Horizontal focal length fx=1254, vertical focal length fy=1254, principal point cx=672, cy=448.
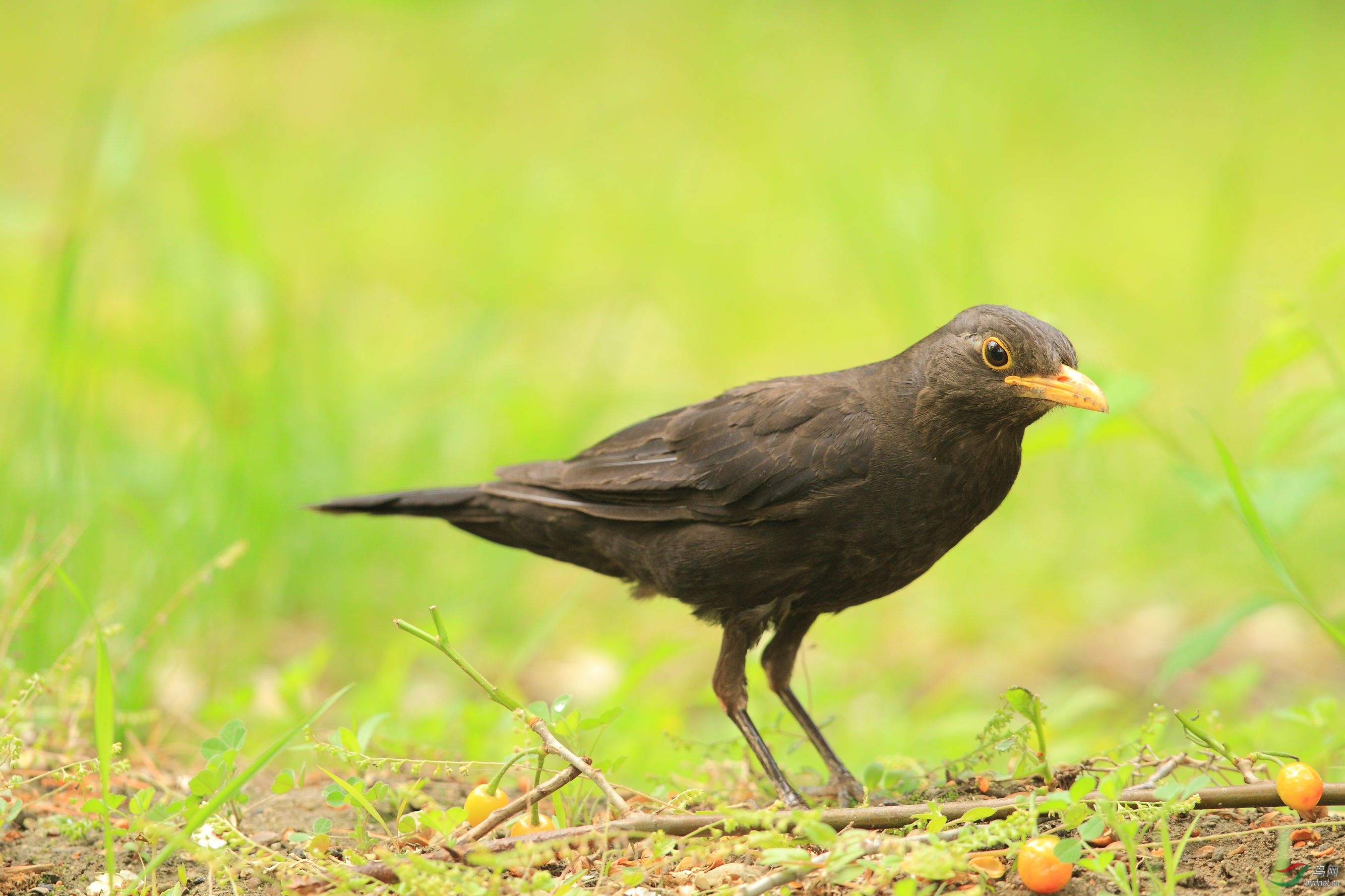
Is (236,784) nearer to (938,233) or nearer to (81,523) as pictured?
(81,523)

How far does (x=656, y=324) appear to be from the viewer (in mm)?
9555

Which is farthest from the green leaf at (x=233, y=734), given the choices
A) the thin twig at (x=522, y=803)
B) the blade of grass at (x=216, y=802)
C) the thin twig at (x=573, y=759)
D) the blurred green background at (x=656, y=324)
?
the blurred green background at (x=656, y=324)

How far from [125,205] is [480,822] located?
4.42 metres

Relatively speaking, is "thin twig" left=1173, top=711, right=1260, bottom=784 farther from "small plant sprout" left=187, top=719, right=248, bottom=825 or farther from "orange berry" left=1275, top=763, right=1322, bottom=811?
"small plant sprout" left=187, top=719, right=248, bottom=825

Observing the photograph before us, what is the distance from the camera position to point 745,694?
3893mm

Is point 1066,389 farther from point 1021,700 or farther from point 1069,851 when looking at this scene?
point 1069,851

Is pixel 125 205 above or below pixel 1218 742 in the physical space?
above

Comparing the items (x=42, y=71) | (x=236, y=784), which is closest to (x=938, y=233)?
(x=236, y=784)

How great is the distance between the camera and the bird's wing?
12.0ft

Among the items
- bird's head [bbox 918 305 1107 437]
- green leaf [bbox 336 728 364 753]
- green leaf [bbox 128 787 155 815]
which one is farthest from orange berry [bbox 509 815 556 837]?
bird's head [bbox 918 305 1107 437]

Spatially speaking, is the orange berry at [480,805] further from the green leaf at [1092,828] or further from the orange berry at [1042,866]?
the green leaf at [1092,828]

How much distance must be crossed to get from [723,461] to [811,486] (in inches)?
14.7

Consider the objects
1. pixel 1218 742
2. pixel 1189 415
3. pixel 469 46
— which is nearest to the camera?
pixel 1218 742

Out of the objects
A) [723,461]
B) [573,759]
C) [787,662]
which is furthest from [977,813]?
[723,461]
